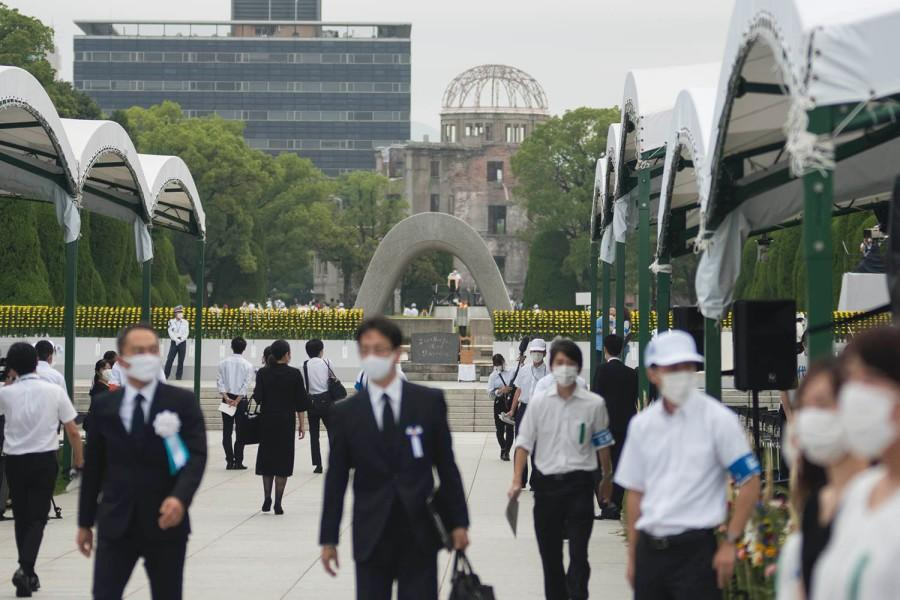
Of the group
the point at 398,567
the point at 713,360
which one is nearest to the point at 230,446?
the point at 713,360

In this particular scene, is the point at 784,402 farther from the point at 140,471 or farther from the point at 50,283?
the point at 50,283

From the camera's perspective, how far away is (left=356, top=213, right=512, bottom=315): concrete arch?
44.0 metres

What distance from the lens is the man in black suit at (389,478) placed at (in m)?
6.76

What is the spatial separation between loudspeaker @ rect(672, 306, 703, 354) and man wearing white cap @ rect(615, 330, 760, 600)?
812 centimetres

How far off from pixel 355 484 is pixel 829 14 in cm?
315

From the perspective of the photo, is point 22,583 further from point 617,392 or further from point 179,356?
point 179,356

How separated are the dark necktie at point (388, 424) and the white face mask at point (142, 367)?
40.7 inches

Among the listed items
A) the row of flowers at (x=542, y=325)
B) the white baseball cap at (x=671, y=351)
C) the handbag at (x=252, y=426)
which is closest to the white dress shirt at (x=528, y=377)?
the handbag at (x=252, y=426)

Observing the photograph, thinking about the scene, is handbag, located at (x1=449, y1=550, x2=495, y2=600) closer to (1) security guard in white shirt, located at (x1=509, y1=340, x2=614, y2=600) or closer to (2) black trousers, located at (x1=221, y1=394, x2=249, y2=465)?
(1) security guard in white shirt, located at (x1=509, y1=340, x2=614, y2=600)

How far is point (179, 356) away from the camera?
34.8 m

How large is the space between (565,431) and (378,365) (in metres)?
2.31

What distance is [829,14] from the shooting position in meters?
7.56

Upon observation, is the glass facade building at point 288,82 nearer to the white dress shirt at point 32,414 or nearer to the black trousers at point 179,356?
the black trousers at point 179,356

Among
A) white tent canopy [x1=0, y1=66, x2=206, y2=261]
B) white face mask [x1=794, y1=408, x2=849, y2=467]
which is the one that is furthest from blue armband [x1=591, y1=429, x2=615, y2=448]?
white tent canopy [x1=0, y1=66, x2=206, y2=261]
